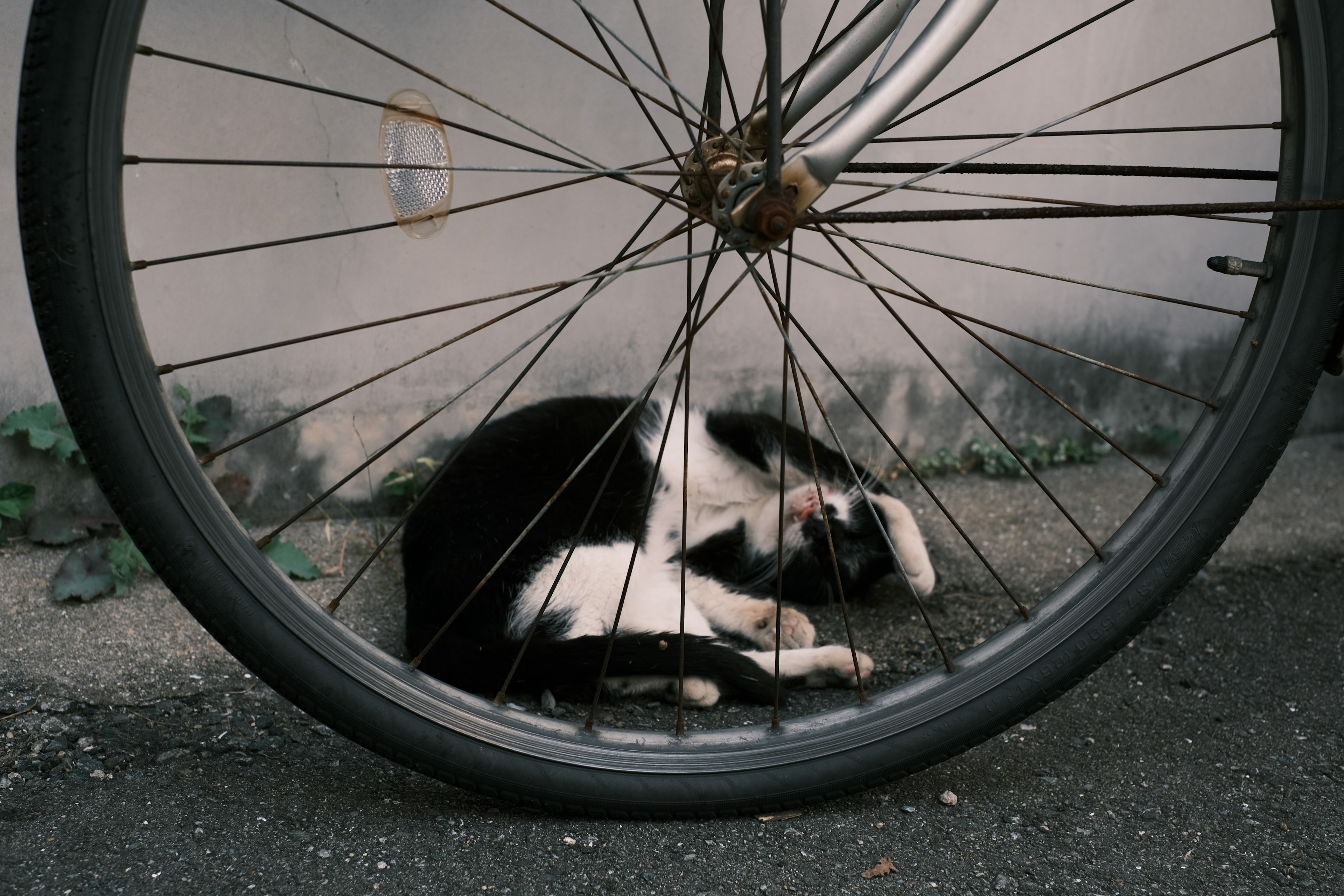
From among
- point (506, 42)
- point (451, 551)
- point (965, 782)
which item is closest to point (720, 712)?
point (965, 782)

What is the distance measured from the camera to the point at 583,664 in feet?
5.32

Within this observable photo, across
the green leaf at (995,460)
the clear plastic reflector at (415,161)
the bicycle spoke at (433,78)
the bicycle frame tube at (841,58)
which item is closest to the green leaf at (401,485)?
the clear plastic reflector at (415,161)

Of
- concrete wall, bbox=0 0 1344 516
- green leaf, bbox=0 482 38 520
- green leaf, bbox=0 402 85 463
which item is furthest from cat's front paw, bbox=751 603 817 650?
green leaf, bbox=0 482 38 520

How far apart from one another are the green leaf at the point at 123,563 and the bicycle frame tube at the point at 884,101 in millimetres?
1688

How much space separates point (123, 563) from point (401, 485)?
0.65m

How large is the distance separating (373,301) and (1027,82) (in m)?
1.94

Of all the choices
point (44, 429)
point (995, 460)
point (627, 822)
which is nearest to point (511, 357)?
point (627, 822)

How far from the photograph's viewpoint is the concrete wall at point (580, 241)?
216 centimetres

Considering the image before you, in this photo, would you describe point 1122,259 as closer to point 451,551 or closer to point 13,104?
point 451,551

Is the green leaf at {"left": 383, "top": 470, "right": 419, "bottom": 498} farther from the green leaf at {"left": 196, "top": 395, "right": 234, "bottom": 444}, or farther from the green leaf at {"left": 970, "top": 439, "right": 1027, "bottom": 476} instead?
the green leaf at {"left": 970, "top": 439, "right": 1027, "bottom": 476}

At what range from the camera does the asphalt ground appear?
1276 mm

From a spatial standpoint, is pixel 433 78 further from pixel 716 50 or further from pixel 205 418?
pixel 205 418

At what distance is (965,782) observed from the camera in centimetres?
151

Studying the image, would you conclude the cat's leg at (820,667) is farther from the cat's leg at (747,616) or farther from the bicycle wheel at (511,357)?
the bicycle wheel at (511,357)
